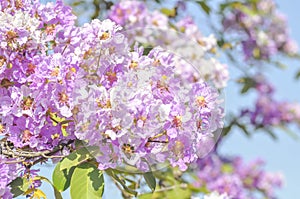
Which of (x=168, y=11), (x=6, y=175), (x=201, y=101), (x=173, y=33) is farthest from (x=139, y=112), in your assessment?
(x=168, y=11)

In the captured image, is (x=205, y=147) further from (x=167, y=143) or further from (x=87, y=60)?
(x=87, y=60)

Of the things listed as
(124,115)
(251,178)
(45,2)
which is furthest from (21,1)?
(251,178)

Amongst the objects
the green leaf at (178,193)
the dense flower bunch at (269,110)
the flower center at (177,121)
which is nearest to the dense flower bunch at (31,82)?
the flower center at (177,121)

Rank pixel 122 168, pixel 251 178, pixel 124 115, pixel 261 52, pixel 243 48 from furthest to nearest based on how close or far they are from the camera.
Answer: pixel 251 178, pixel 261 52, pixel 243 48, pixel 122 168, pixel 124 115

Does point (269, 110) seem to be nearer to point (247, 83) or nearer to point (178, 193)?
point (247, 83)

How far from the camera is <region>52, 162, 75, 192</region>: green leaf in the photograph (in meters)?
1.04

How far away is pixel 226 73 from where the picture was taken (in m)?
Result: 2.89

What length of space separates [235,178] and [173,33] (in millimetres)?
2746

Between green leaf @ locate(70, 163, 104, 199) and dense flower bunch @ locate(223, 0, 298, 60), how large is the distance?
2.41m

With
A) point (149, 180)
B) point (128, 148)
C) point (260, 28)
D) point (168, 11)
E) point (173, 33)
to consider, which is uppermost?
point (128, 148)

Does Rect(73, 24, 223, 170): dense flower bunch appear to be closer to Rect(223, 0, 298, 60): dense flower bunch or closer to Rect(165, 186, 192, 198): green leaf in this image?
Rect(165, 186, 192, 198): green leaf

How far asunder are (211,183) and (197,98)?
10.7 ft

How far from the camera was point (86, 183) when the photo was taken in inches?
39.4

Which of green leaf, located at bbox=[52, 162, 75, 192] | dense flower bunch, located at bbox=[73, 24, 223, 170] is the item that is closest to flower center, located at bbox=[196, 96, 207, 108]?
dense flower bunch, located at bbox=[73, 24, 223, 170]
